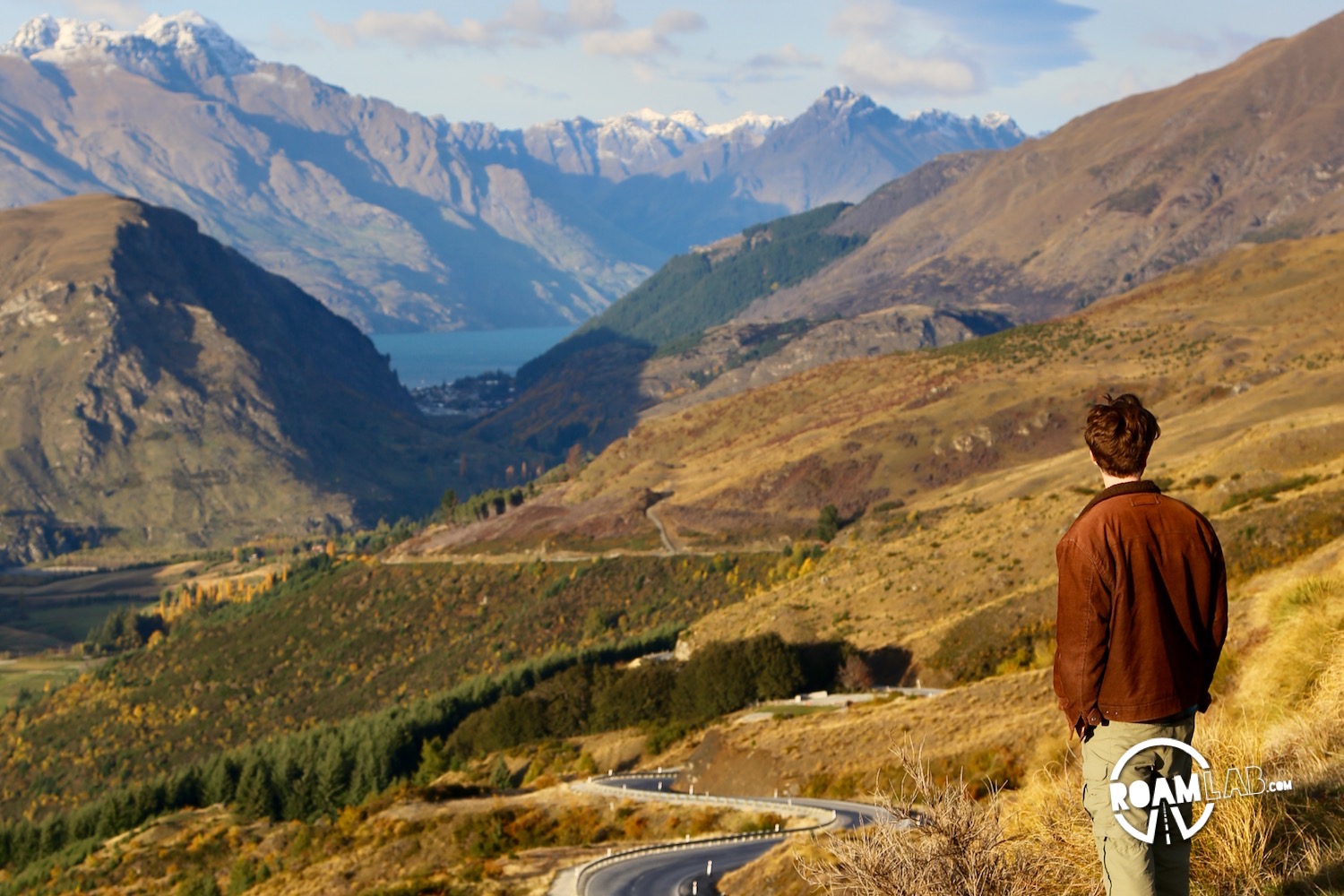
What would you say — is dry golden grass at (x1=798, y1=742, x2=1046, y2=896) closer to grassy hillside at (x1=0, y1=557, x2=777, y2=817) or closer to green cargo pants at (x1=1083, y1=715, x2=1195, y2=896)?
green cargo pants at (x1=1083, y1=715, x2=1195, y2=896)

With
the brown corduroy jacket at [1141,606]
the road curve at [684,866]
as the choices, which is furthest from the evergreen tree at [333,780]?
the brown corduroy jacket at [1141,606]

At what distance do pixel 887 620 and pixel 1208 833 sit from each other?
241ft

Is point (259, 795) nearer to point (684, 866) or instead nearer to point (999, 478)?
point (684, 866)

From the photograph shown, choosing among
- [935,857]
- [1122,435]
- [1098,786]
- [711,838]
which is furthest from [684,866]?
[1122,435]

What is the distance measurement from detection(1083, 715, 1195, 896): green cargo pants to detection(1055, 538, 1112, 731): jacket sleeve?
24cm

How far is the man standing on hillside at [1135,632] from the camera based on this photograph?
9.33 meters

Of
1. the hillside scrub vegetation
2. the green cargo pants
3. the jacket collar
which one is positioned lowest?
the hillside scrub vegetation

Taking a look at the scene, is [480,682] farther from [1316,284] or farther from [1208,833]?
[1316,284]

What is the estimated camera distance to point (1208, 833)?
12.2m

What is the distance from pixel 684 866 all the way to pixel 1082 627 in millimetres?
24235

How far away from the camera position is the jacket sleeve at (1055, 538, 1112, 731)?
30.8 feet

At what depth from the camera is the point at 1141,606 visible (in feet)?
30.7

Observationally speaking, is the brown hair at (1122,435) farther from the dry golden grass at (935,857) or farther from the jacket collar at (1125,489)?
the dry golden grass at (935,857)

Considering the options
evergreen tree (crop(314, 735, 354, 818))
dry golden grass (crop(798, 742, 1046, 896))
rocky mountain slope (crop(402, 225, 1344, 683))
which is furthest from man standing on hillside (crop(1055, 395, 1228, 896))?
evergreen tree (crop(314, 735, 354, 818))
